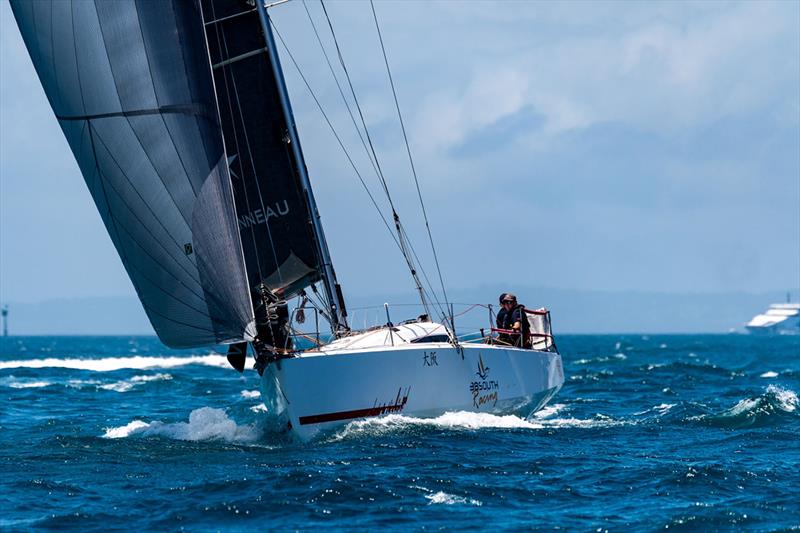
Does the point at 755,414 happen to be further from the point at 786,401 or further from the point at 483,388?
the point at 483,388

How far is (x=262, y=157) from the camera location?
20.3 m

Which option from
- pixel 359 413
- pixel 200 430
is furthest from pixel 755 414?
pixel 200 430

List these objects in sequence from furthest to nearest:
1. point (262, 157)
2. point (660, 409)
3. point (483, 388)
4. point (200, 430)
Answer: point (660, 409) < point (262, 157) < point (200, 430) < point (483, 388)

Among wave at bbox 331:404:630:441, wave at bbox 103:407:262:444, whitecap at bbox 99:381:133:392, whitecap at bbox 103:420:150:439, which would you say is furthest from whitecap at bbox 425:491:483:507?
whitecap at bbox 99:381:133:392

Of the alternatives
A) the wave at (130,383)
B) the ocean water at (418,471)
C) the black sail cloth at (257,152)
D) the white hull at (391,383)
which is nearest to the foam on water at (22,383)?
the wave at (130,383)

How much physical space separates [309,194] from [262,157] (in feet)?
3.53

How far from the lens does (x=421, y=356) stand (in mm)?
18219

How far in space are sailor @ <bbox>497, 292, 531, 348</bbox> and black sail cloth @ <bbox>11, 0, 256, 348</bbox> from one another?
6132 mm

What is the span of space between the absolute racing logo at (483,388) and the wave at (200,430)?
376 centimetres

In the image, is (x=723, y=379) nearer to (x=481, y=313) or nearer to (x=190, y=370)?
(x=481, y=313)

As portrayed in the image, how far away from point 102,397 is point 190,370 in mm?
19151

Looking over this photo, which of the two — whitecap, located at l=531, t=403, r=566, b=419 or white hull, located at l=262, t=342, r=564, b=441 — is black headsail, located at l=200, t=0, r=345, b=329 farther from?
whitecap, located at l=531, t=403, r=566, b=419

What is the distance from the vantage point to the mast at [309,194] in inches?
784

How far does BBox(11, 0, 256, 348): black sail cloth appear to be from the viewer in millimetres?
16156
